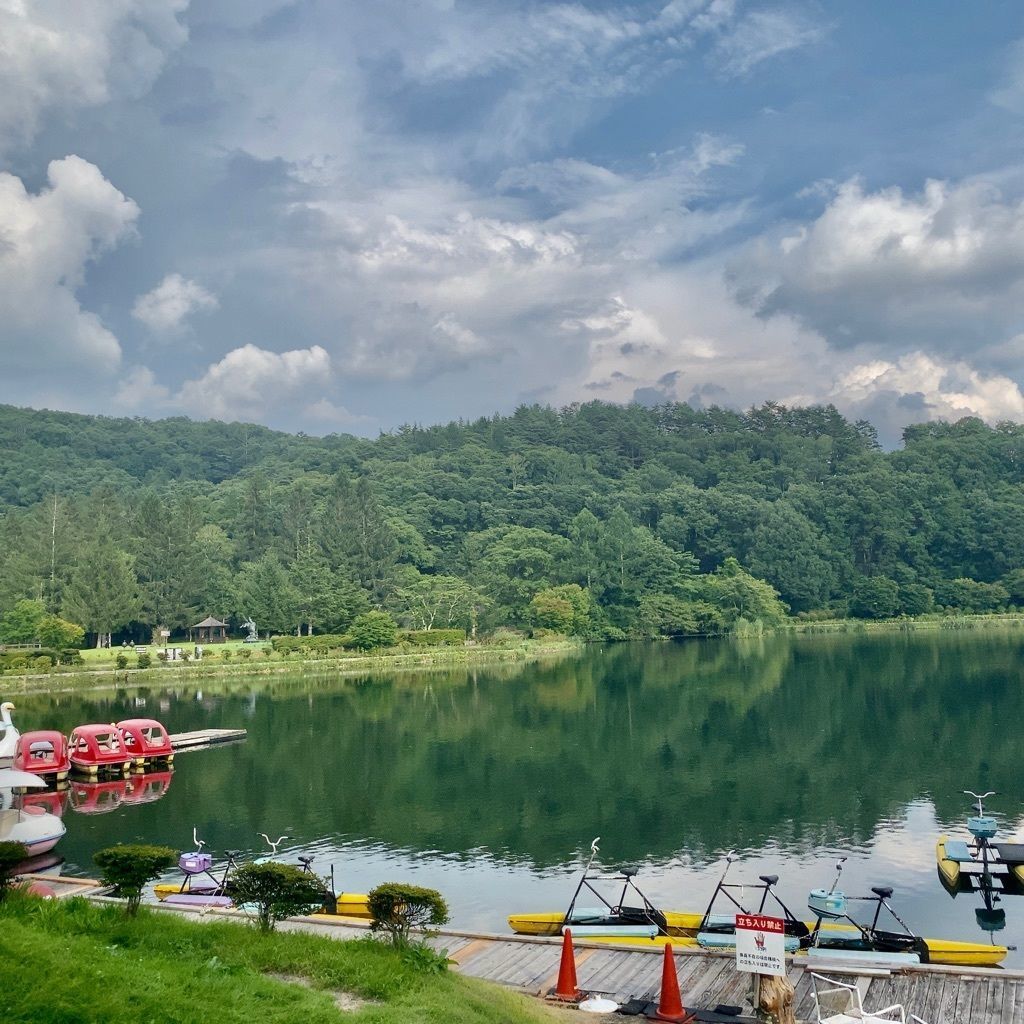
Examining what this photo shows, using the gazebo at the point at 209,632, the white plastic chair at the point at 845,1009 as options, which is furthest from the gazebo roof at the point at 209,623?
the white plastic chair at the point at 845,1009

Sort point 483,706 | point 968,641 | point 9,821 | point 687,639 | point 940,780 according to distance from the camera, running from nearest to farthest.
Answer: point 9,821
point 940,780
point 483,706
point 968,641
point 687,639

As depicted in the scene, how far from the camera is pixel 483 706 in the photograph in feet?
133

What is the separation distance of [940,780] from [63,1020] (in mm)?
23011

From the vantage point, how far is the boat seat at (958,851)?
56.4 ft

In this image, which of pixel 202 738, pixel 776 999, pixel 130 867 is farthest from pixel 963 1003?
pixel 202 738

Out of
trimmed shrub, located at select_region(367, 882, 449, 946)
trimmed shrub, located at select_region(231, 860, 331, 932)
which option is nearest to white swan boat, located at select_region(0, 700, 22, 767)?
trimmed shrub, located at select_region(231, 860, 331, 932)

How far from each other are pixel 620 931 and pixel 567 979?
265 centimetres

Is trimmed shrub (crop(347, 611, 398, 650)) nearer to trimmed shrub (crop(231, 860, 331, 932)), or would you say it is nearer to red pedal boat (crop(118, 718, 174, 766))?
red pedal boat (crop(118, 718, 174, 766))

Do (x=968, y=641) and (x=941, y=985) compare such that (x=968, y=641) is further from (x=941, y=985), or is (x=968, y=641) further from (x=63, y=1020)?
(x=63, y=1020)

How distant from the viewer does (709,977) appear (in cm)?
1044

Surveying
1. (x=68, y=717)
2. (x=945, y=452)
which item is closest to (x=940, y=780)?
(x=68, y=717)

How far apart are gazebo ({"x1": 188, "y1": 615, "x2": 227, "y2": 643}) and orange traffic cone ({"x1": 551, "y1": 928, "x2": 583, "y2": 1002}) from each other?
65.3 meters

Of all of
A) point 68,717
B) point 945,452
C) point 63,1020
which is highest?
point 945,452

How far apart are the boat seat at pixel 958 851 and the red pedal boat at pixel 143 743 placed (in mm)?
20819
